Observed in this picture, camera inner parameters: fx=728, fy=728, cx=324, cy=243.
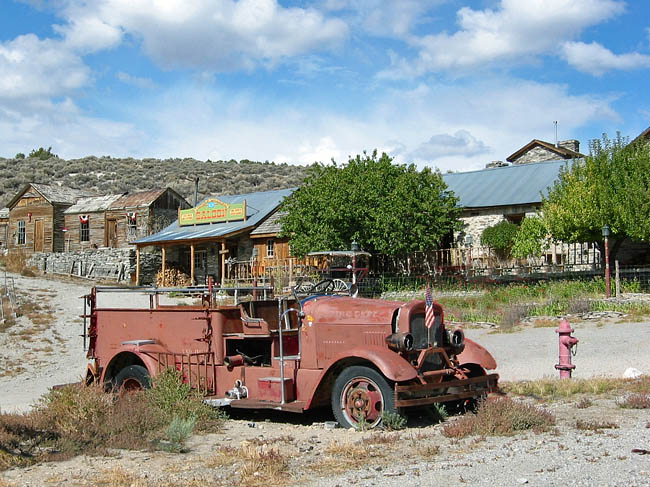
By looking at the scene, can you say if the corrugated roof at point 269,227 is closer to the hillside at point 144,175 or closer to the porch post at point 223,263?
the porch post at point 223,263

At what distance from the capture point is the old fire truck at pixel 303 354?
8508 mm

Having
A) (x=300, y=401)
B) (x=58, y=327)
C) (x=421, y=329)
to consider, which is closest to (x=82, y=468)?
(x=300, y=401)

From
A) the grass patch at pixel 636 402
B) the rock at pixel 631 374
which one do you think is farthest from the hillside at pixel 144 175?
the grass patch at pixel 636 402

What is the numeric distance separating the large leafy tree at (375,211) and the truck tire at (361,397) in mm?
17082

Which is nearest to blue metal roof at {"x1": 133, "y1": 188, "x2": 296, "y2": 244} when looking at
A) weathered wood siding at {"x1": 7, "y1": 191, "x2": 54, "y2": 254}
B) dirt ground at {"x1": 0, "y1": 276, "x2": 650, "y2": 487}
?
weathered wood siding at {"x1": 7, "y1": 191, "x2": 54, "y2": 254}

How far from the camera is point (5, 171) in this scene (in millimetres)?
66875

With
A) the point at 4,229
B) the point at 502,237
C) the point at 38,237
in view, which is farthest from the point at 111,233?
the point at 502,237

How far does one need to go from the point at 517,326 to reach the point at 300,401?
11.5 metres

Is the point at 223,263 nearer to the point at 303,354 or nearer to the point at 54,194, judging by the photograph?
the point at 54,194

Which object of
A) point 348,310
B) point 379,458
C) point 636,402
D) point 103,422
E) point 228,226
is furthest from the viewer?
point 228,226

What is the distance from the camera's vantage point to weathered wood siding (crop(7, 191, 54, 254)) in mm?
41219

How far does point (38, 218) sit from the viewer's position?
41.8 metres

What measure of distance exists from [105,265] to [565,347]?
1201 inches

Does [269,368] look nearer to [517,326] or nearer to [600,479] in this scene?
[600,479]
